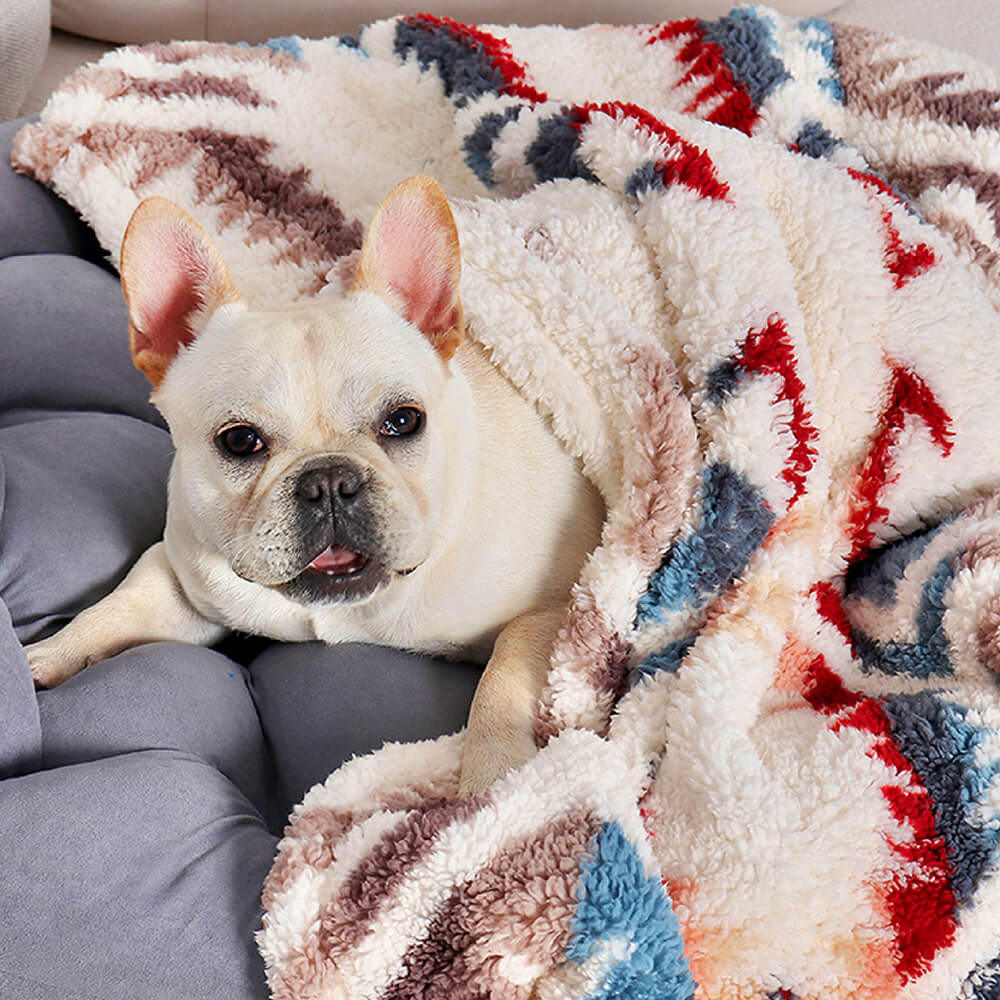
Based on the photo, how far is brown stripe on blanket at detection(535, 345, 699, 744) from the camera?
3.48 ft

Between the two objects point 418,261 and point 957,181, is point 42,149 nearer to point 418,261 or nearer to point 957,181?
point 418,261

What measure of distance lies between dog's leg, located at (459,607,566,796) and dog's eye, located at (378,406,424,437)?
248 mm

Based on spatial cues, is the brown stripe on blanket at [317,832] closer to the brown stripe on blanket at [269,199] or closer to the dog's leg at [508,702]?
the dog's leg at [508,702]

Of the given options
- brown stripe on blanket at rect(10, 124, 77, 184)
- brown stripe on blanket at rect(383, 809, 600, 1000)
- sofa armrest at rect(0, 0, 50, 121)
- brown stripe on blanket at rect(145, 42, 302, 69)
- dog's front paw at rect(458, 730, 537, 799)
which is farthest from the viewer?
sofa armrest at rect(0, 0, 50, 121)

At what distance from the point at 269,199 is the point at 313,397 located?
2.37 feet

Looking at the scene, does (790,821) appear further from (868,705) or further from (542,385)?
(542,385)

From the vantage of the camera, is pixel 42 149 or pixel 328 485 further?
pixel 42 149

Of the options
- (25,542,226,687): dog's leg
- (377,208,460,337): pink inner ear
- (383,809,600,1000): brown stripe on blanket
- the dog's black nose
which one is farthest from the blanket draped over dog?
(25,542,226,687): dog's leg

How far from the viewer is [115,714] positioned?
3.29 ft

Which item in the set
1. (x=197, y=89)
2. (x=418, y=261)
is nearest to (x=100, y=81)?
(x=197, y=89)

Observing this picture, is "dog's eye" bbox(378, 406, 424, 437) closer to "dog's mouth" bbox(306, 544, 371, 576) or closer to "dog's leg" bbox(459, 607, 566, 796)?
"dog's mouth" bbox(306, 544, 371, 576)

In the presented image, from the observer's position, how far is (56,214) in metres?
1.64

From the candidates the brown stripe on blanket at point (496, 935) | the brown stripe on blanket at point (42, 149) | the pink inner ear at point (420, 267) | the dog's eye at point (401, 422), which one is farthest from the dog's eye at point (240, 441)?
the brown stripe on blanket at point (42, 149)

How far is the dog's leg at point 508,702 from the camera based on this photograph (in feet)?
3.17
